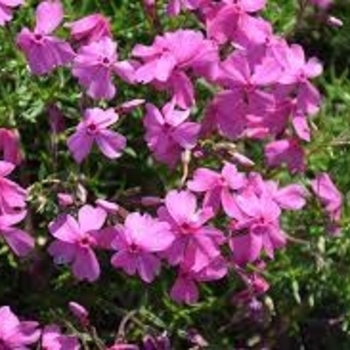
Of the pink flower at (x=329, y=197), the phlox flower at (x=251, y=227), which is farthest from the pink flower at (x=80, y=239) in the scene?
the pink flower at (x=329, y=197)

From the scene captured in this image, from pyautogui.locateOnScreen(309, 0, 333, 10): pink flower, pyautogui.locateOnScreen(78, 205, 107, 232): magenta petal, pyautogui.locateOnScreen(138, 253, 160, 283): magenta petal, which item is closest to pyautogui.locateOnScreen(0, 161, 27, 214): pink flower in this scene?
pyautogui.locateOnScreen(78, 205, 107, 232): magenta petal

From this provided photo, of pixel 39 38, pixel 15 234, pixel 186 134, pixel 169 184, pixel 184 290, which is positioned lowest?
pixel 169 184

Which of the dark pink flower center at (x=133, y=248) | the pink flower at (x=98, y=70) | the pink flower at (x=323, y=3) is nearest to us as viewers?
the dark pink flower center at (x=133, y=248)

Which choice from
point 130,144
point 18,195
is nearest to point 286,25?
point 130,144

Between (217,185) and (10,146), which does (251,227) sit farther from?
(10,146)

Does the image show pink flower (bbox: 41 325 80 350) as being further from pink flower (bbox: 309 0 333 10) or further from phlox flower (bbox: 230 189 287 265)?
pink flower (bbox: 309 0 333 10)

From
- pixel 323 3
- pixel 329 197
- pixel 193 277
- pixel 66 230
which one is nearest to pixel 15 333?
pixel 66 230

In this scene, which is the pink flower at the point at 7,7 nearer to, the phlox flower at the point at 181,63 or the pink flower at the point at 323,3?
the phlox flower at the point at 181,63
